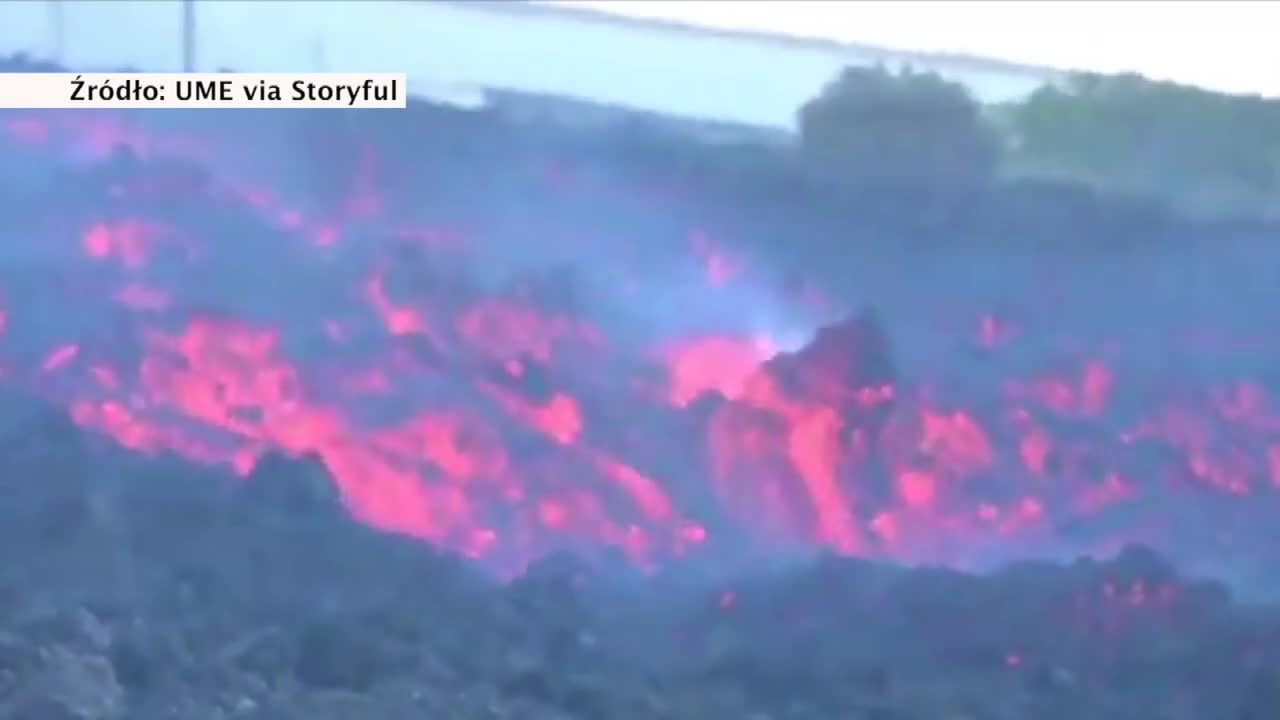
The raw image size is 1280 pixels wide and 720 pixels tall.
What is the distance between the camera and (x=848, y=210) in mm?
3197

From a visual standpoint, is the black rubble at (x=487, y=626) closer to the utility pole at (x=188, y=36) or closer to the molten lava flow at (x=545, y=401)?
the molten lava flow at (x=545, y=401)

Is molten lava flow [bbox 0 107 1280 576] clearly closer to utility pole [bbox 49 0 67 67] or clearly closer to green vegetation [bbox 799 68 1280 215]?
utility pole [bbox 49 0 67 67]

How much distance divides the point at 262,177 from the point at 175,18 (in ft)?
0.82

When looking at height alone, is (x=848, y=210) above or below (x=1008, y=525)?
above

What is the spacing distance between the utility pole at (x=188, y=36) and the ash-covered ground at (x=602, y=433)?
7cm

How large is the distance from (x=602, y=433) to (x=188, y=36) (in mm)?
790

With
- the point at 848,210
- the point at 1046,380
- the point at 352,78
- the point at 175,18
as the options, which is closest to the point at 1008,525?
the point at 1046,380

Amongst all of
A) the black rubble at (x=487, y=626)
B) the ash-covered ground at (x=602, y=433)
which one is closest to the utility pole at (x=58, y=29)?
the ash-covered ground at (x=602, y=433)

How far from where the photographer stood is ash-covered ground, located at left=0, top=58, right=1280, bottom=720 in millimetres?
3059

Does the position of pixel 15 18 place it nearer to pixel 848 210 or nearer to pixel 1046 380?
pixel 848 210

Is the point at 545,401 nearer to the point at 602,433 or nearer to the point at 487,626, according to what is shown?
the point at 602,433

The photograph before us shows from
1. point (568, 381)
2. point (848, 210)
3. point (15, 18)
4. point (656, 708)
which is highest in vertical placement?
point (15, 18)

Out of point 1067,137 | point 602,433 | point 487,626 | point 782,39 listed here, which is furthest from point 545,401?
point 1067,137

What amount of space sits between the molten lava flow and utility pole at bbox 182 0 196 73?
118 millimetres
